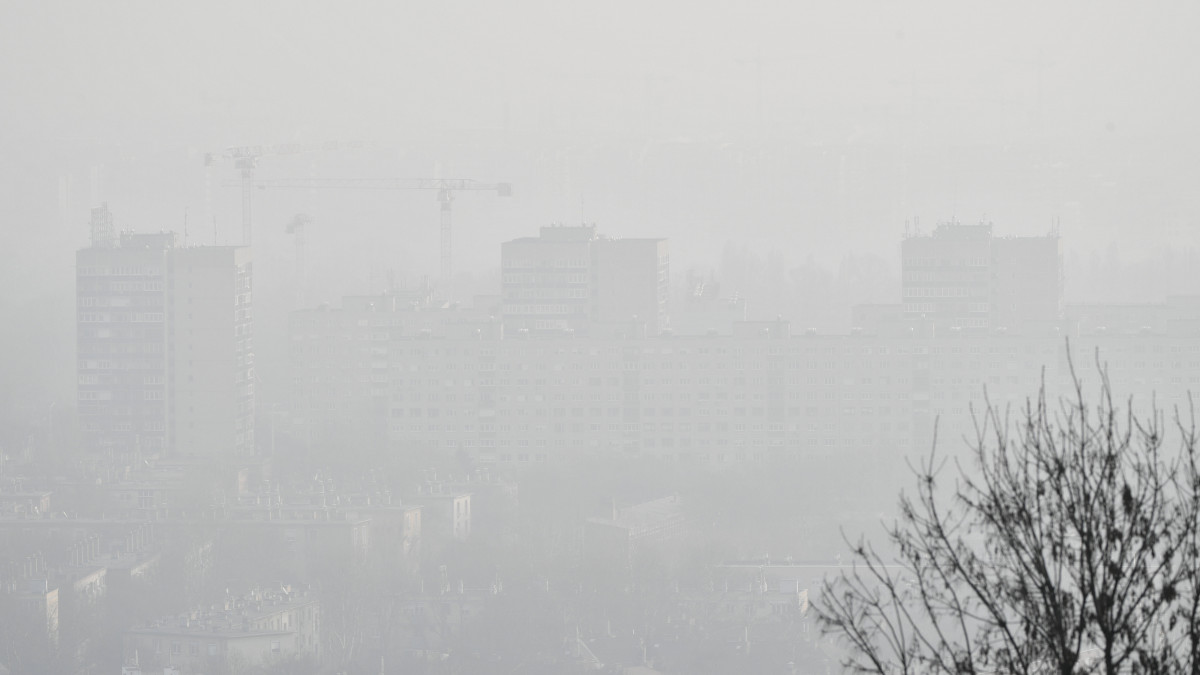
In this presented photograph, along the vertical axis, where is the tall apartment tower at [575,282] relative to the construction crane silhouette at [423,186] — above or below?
below

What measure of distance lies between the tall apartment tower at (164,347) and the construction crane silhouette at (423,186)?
1545cm

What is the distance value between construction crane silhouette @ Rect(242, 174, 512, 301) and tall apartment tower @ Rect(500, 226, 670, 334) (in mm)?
13883

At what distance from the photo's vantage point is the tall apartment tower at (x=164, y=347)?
3697 centimetres

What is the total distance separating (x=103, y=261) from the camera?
3909cm

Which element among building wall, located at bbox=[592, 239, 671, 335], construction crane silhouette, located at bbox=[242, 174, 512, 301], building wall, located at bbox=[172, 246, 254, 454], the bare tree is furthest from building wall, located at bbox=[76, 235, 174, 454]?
the bare tree

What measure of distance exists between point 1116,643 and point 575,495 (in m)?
27.6

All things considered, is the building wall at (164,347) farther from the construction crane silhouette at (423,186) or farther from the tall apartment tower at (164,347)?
the construction crane silhouette at (423,186)

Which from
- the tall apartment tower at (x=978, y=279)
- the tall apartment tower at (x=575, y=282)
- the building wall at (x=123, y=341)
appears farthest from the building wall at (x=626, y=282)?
the building wall at (x=123, y=341)

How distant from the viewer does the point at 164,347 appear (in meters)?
38.0

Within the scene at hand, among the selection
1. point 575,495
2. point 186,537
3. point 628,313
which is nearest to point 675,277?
point 628,313

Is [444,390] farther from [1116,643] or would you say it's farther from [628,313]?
[1116,643]

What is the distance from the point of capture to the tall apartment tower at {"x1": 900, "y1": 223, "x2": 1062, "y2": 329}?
39719mm

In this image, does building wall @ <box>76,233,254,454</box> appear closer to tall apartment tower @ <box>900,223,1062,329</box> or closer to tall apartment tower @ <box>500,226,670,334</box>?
tall apartment tower @ <box>500,226,670,334</box>

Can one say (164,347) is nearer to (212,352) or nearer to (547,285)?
(212,352)
